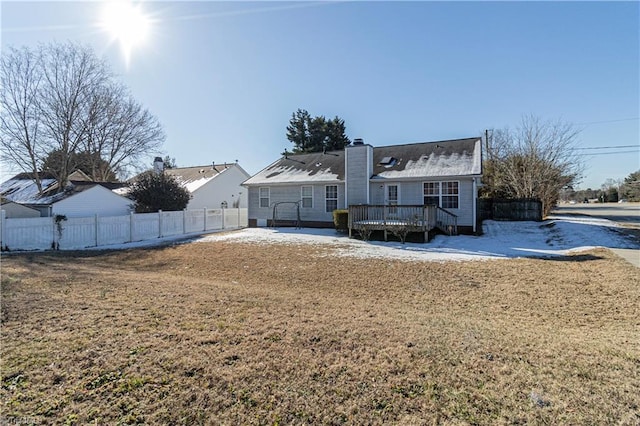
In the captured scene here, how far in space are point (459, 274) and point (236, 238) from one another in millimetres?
10874

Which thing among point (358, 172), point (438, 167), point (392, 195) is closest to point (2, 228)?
point (358, 172)

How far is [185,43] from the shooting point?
10156 mm

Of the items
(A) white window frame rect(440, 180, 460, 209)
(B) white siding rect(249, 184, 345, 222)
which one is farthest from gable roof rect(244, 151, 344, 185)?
(A) white window frame rect(440, 180, 460, 209)

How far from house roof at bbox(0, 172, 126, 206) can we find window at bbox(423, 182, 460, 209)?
18259 millimetres

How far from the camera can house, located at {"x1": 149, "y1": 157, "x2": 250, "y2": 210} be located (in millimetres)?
25891

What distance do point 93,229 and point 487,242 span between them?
1753 centimetres

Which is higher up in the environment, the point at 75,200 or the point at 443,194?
the point at 443,194

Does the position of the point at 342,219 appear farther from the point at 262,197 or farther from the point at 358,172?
the point at 262,197

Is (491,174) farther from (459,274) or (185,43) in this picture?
(185,43)

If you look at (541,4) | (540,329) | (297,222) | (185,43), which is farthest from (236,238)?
(541,4)

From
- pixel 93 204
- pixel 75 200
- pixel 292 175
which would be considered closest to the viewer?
pixel 75 200

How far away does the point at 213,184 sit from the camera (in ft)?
88.5

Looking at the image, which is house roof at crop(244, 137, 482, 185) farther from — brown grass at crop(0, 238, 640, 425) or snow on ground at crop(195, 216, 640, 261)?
brown grass at crop(0, 238, 640, 425)

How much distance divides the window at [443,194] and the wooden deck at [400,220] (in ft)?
2.26
